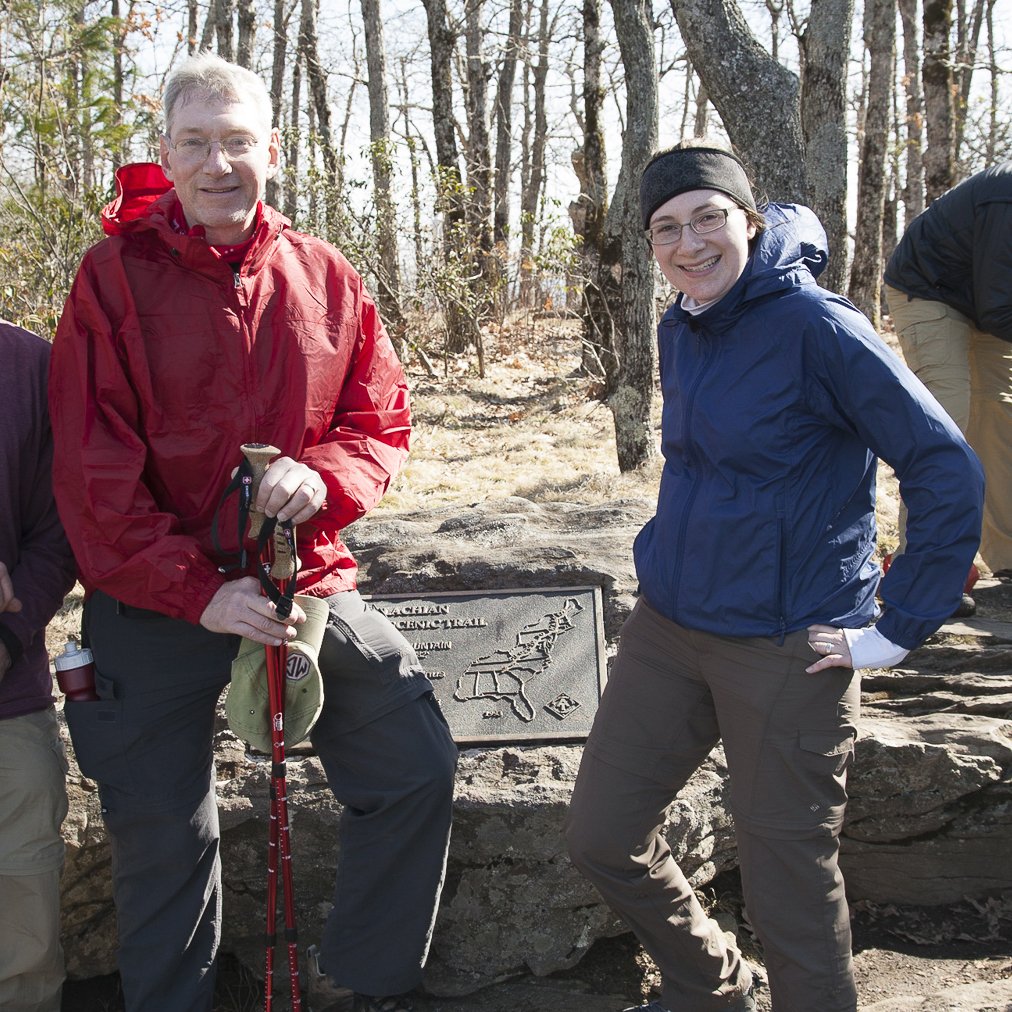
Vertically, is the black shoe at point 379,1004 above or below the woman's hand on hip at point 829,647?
below

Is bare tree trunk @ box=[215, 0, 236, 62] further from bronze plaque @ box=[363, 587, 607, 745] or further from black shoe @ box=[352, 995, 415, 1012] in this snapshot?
black shoe @ box=[352, 995, 415, 1012]

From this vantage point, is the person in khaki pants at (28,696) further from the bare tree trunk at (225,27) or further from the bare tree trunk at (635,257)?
the bare tree trunk at (225,27)

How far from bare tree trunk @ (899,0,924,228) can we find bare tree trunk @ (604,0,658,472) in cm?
1069

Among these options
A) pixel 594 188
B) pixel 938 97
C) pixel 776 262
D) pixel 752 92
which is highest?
pixel 938 97

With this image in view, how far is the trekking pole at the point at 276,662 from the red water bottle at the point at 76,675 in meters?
0.47

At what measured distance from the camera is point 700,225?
2457mm

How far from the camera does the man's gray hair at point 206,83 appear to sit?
279 cm

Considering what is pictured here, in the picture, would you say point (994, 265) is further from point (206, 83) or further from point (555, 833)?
point (206, 83)

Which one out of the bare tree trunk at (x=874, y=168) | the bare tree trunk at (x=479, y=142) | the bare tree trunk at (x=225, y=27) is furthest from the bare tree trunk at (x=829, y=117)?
the bare tree trunk at (x=225, y=27)

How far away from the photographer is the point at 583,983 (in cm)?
332

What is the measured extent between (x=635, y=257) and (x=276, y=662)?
19.9 ft

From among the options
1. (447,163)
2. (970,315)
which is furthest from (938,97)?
(970,315)

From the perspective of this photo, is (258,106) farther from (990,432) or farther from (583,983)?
(990,432)

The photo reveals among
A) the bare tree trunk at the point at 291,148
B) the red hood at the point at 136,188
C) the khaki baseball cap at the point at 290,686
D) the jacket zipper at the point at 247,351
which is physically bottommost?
the khaki baseball cap at the point at 290,686
